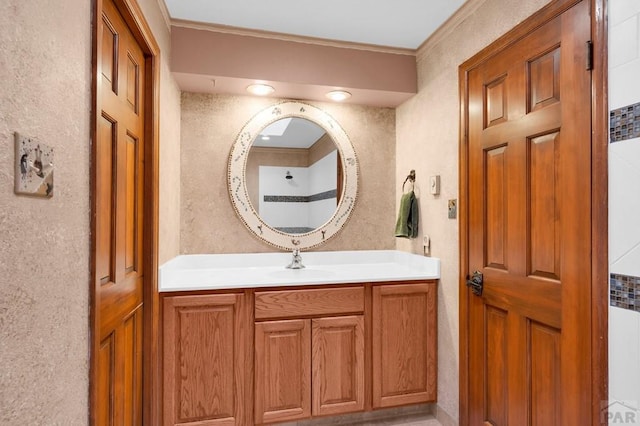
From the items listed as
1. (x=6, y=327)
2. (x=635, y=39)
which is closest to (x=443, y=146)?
(x=635, y=39)

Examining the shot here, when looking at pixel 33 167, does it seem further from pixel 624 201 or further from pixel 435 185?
pixel 435 185

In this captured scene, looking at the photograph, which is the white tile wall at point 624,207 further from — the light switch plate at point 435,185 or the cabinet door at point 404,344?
the cabinet door at point 404,344

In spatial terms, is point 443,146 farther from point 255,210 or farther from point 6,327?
point 6,327

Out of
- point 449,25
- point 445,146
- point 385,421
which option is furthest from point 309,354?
point 449,25

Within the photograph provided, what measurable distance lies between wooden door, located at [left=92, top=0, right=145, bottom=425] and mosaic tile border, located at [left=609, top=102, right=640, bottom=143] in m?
1.63

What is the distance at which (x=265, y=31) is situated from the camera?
2.24 m

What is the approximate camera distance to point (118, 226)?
1.43 metres

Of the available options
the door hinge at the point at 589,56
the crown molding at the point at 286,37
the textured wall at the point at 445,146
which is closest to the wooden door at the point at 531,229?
the door hinge at the point at 589,56

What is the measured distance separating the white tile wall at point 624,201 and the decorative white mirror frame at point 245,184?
1714 millimetres

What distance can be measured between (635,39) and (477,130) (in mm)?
785

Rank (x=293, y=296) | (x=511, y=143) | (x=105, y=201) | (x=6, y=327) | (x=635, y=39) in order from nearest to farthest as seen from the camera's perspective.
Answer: (x=6, y=327) → (x=635, y=39) → (x=105, y=201) → (x=511, y=143) → (x=293, y=296)

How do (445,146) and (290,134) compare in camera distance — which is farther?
(290,134)

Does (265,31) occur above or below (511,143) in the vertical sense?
above

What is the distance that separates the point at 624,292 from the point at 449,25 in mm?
1662
